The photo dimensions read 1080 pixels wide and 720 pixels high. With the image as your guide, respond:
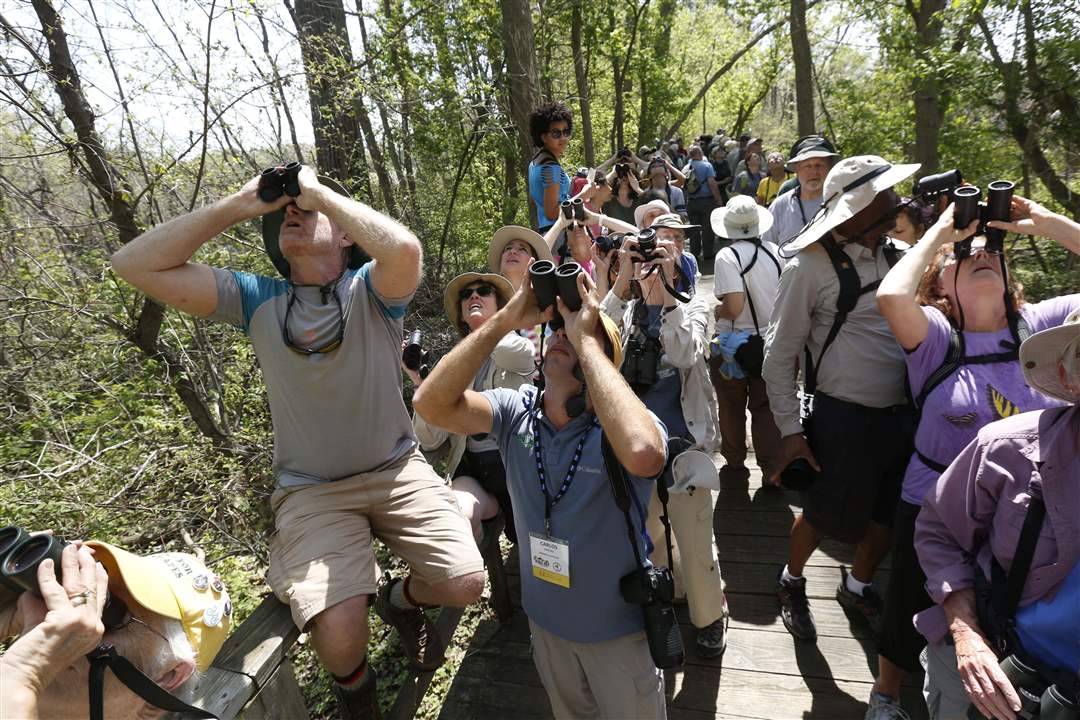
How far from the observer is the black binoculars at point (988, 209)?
6.56ft

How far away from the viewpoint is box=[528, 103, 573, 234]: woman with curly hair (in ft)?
15.8

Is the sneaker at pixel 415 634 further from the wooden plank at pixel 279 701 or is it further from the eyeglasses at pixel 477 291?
the eyeglasses at pixel 477 291

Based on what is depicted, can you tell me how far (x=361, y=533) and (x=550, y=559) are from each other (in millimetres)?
880

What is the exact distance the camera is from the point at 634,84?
20.4 m

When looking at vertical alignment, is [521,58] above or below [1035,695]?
above

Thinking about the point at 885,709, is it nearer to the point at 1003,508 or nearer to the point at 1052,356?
the point at 1003,508

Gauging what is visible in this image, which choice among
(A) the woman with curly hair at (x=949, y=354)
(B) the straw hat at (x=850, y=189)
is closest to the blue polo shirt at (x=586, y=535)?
(A) the woman with curly hair at (x=949, y=354)

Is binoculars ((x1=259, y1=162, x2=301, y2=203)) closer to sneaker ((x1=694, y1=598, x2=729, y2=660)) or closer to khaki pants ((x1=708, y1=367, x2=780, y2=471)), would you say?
sneaker ((x1=694, y1=598, x2=729, y2=660))

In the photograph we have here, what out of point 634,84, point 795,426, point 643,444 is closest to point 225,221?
point 643,444

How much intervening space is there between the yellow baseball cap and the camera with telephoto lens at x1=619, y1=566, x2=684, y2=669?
3.79 ft

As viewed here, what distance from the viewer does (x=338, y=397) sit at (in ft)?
7.65

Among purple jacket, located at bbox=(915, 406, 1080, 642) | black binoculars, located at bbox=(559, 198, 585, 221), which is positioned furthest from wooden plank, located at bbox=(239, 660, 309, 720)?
black binoculars, located at bbox=(559, 198, 585, 221)

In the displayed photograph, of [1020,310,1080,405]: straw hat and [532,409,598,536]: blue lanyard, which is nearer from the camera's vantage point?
[1020,310,1080,405]: straw hat

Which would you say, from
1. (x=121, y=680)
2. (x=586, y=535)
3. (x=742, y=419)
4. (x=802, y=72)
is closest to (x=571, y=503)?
(x=586, y=535)
